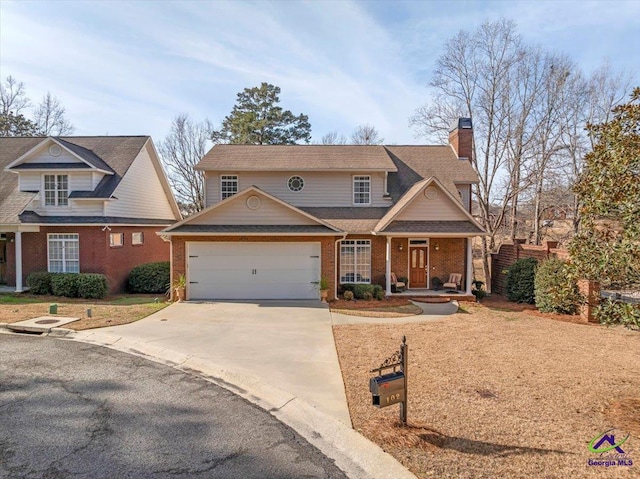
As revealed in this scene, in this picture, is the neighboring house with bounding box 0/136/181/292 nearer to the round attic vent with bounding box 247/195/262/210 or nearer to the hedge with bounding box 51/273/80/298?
the hedge with bounding box 51/273/80/298

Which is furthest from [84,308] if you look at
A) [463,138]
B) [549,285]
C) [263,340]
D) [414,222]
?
[463,138]

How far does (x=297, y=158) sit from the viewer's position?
19.5 metres

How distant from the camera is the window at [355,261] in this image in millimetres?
17047

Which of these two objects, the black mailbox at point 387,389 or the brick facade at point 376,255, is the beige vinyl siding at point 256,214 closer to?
the brick facade at point 376,255

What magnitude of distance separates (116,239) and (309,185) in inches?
357

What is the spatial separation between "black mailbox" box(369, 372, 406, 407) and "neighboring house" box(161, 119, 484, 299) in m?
10.4

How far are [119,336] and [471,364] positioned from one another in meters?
8.06

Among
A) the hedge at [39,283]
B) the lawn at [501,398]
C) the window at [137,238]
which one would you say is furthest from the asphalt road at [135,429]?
the window at [137,238]

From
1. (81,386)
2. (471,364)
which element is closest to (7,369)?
(81,386)

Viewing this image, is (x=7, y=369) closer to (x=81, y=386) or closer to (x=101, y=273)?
(x=81, y=386)

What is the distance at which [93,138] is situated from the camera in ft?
68.3

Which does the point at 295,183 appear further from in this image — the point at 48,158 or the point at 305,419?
the point at 305,419

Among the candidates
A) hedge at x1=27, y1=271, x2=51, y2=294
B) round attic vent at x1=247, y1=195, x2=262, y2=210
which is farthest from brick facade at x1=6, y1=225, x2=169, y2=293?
round attic vent at x1=247, y1=195, x2=262, y2=210

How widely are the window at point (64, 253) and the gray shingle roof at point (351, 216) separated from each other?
1015 centimetres
